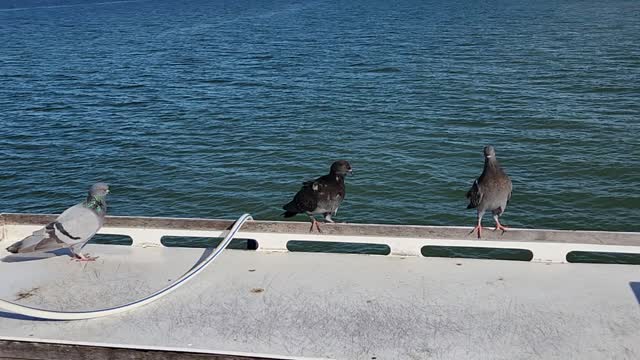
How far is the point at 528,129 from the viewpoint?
2752 cm

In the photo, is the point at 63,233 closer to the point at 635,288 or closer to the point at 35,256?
the point at 35,256

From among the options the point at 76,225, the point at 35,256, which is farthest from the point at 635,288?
the point at 35,256

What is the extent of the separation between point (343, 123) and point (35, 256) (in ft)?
67.8

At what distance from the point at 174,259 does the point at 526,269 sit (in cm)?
405

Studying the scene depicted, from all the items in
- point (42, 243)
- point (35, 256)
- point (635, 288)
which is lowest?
point (635, 288)

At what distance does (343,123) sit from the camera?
96.7 ft

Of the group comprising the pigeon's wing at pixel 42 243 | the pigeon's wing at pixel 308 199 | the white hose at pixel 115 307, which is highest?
the pigeon's wing at pixel 308 199

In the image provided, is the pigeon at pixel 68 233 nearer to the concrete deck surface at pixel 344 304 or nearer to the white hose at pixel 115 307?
the concrete deck surface at pixel 344 304

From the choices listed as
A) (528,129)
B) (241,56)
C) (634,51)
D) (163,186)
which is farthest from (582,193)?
(241,56)

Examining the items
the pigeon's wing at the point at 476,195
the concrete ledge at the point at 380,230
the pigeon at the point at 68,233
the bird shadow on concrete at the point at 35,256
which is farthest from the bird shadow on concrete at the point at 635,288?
the bird shadow on concrete at the point at 35,256

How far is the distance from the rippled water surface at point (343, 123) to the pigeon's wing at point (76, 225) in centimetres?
1117

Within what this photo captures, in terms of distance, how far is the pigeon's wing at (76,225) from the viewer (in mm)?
8977

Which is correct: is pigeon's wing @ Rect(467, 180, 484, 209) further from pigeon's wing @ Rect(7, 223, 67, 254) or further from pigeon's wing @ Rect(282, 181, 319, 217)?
pigeon's wing @ Rect(7, 223, 67, 254)

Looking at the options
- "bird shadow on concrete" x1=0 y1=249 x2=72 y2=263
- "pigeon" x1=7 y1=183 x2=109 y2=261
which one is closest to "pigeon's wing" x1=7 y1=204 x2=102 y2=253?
"pigeon" x1=7 y1=183 x2=109 y2=261
